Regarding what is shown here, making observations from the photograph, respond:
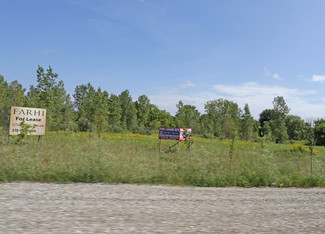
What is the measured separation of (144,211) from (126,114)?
224 feet

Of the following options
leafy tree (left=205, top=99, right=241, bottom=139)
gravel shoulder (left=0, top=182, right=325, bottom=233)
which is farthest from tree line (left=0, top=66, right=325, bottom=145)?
gravel shoulder (left=0, top=182, right=325, bottom=233)

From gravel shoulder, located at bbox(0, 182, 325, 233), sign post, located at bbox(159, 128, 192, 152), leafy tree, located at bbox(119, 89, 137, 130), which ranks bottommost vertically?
gravel shoulder, located at bbox(0, 182, 325, 233)

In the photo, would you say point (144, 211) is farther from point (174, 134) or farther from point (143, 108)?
point (143, 108)

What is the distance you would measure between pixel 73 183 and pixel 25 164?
207cm

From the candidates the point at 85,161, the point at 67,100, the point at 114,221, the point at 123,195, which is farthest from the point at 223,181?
the point at 67,100

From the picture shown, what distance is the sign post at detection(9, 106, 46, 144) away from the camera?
1645cm

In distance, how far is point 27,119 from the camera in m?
17.4

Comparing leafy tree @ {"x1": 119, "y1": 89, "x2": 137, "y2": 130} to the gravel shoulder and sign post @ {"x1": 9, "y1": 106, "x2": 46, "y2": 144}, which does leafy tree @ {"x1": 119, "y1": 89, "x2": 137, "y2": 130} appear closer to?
sign post @ {"x1": 9, "y1": 106, "x2": 46, "y2": 144}

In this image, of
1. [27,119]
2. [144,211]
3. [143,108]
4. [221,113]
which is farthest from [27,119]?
[221,113]

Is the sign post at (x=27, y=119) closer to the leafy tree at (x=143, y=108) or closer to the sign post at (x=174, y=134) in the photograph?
the sign post at (x=174, y=134)

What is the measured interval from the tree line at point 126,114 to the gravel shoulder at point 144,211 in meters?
18.5

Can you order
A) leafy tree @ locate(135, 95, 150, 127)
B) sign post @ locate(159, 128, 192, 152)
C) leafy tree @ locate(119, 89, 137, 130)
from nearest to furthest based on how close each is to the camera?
1. sign post @ locate(159, 128, 192, 152)
2. leafy tree @ locate(119, 89, 137, 130)
3. leafy tree @ locate(135, 95, 150, 127)

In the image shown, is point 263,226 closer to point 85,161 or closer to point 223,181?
point 223,181

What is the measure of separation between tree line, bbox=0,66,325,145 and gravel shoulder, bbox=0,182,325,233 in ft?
60.7
